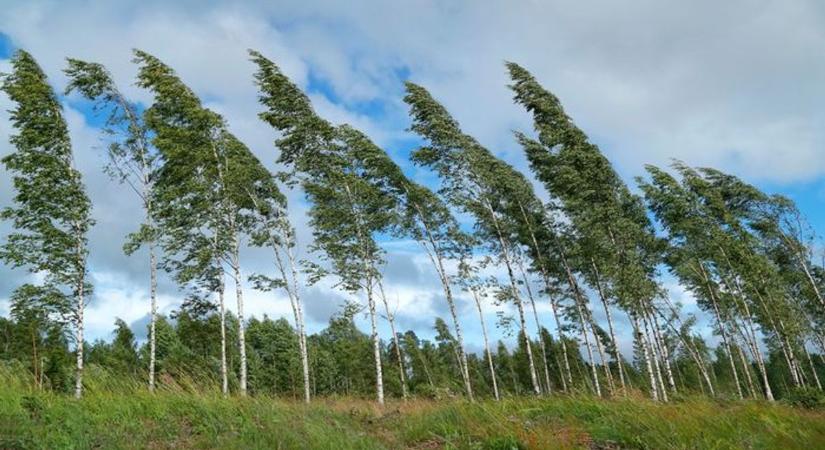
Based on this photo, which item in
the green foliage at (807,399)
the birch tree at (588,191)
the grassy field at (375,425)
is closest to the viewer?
the grassy field at (375,425)

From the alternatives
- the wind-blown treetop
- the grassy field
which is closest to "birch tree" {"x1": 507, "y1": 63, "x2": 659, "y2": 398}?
the wind-blown treetop

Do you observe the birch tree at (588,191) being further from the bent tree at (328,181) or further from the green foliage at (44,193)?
the green foliage at (44,193)

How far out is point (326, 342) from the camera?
6775 cm

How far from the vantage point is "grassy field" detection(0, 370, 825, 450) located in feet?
20.3

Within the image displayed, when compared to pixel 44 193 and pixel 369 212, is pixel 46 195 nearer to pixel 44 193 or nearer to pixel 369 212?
pixel 44 193

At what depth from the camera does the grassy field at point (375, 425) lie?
6.19 metres

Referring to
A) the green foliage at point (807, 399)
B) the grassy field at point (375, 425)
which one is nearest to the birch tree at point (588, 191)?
the green foliage at point (807, 399)

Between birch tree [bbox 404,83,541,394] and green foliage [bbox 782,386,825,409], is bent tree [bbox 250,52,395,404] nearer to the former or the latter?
birch tree [bbox 404,83,541,394]

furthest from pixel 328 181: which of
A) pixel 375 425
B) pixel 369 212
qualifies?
pixel 375 425

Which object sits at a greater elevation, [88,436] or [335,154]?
[335,154]

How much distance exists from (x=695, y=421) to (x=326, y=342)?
64266mm

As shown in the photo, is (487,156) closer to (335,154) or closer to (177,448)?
(335,154)

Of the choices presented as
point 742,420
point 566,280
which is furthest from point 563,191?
point 742,420

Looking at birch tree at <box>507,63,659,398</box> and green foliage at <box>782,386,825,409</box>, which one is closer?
green foliage at <box>782,386,825,409</box>
